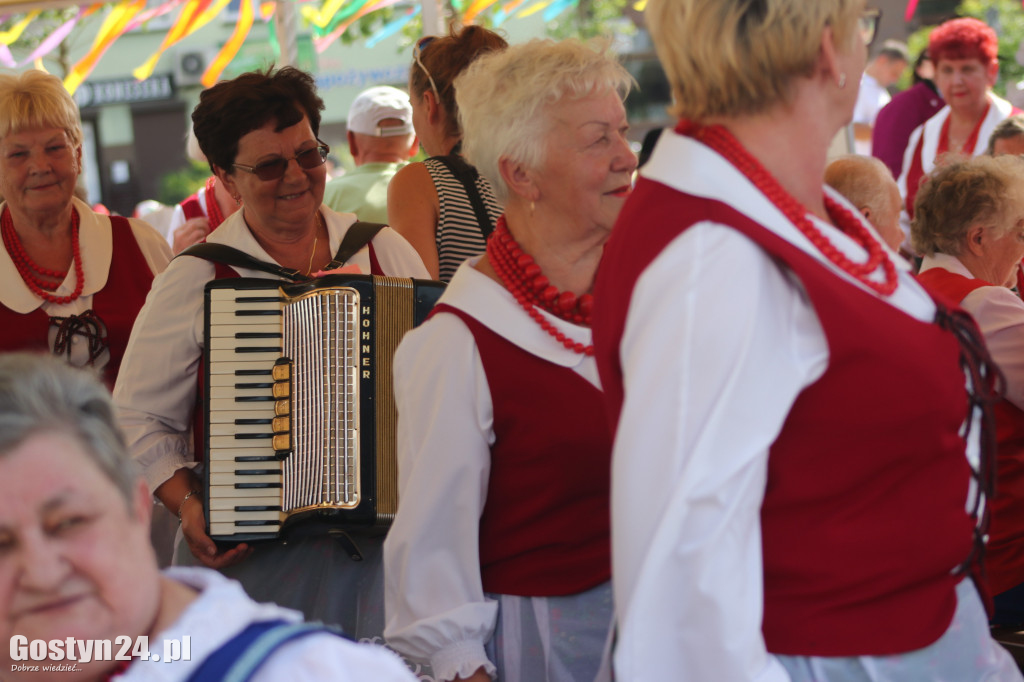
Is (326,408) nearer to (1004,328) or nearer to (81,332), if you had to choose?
(81,332)

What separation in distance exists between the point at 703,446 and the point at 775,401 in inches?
4.4

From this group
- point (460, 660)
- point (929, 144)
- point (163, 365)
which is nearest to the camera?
point (460, 660)

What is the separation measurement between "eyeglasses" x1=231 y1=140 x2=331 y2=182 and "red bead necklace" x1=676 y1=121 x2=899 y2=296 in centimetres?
155

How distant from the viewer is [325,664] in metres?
1.17

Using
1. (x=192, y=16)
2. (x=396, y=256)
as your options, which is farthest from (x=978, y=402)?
(x=192, y=16)

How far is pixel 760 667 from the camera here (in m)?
1.38

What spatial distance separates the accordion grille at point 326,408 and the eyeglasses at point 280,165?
0.46 meters

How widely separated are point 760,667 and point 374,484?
1.28m

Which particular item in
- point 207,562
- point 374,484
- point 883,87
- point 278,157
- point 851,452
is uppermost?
point 883,87

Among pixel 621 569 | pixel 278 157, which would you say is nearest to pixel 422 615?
pixel 621 569

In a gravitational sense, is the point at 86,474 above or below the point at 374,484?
above

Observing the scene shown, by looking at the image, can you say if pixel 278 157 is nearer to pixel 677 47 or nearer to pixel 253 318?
pixel 253 318

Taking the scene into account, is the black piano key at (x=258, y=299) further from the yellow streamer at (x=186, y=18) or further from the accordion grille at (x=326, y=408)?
the yellow streamer at (x=186, y=18)

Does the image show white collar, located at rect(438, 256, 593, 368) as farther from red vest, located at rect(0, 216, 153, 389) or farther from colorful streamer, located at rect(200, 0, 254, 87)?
colorful streamer, located at rect(200, 0, 254, 87)
